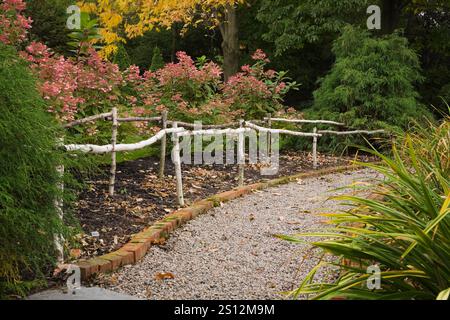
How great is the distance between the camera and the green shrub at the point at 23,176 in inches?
135

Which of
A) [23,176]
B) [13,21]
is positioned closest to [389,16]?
[13,21]

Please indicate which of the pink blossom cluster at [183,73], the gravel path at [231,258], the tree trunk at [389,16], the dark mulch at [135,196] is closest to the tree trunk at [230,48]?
the tree trunk at [389,16]

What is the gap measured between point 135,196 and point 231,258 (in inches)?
75.7

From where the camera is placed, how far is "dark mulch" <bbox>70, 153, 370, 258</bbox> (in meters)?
5.15

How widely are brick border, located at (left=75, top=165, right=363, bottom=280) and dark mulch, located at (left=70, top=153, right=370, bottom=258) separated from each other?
0.17 meters

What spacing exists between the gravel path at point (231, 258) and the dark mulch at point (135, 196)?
397mm

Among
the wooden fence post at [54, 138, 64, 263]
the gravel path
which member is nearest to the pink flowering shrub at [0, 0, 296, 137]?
the wooden fence post at [54, 138, 64, 263]

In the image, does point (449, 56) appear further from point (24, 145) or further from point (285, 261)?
point (24, 145)

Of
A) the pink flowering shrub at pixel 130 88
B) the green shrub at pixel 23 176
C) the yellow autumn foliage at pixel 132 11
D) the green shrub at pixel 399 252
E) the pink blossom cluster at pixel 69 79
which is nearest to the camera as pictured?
the green shrub at pixel 399 252

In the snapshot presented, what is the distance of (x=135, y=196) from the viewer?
6582 mm

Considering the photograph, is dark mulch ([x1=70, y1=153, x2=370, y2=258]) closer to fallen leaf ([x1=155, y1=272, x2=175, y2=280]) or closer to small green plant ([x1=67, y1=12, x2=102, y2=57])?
fallen leaf ([x1=155, y1=272, x2=175, y2=280])

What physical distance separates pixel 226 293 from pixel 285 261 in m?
0.98

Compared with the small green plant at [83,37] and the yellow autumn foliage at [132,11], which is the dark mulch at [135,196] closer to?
the small green plant at [83,37]

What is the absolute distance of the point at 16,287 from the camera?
11.7 ft
